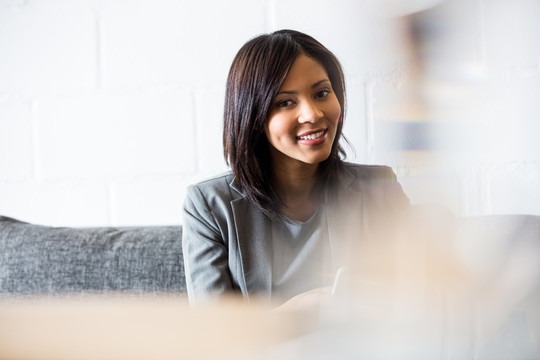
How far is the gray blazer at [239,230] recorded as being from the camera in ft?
3.95

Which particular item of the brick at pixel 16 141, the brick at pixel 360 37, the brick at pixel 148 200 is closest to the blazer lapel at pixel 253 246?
the brick at pixel 148 200

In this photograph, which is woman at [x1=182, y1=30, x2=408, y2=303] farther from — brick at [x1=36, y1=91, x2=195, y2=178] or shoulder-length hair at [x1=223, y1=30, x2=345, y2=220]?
Answer: brick at [x1=36, y1=91, x2=195, y2=178]

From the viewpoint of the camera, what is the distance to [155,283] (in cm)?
127

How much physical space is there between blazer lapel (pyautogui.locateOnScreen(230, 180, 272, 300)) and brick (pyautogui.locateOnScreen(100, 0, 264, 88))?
436mm

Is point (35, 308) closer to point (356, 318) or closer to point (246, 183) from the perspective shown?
point (356, 318)

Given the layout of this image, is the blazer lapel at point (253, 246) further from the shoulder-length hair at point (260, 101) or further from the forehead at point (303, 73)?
the forehead at point (303, 73)

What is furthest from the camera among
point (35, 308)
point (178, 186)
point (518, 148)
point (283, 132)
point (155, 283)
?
point (178, 186)

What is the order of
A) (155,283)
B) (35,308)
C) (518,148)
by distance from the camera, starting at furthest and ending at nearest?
(518,148), (155,283), (35,308)

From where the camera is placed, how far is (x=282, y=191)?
4.27 feet

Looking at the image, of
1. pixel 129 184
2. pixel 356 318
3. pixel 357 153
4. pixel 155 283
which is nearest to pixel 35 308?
pixel 356 318

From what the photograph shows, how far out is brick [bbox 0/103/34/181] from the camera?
1.65 meters

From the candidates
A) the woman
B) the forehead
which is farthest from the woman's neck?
the forehead

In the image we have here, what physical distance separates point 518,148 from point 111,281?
1031 mm

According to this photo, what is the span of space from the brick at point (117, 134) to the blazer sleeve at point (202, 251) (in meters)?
0.32
